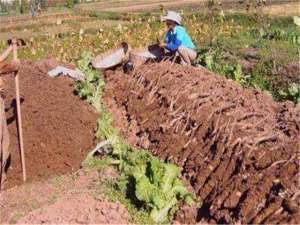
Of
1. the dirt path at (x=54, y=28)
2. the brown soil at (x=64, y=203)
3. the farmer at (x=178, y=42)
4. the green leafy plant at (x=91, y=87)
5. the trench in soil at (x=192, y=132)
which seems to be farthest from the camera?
the dirt path at (x=54, y=28)

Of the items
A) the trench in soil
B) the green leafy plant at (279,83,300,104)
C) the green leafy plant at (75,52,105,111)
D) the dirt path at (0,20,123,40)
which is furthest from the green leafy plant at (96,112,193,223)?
the dirt path at (0,20,123,40)

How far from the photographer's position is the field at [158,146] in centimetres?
575

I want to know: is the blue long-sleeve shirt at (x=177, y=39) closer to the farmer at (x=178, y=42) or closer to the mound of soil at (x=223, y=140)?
the farmer at (x=178, y=42)

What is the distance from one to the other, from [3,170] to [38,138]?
0.85 meters

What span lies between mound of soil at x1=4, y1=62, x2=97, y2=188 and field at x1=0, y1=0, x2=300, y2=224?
0.05ft

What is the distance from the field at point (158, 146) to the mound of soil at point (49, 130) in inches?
0.6

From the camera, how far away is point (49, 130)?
9.16 meters

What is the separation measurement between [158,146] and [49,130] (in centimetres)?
190

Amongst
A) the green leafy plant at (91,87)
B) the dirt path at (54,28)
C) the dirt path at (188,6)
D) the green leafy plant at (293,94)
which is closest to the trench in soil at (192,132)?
the green leafy plant at (91,87)

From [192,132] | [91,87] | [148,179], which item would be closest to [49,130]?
[91,87]

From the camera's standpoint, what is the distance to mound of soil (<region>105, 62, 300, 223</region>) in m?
5.41

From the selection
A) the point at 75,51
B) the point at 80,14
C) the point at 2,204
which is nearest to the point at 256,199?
the point at 2,204

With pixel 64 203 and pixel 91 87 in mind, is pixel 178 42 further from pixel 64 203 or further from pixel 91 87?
pixel 64 203

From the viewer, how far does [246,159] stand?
19.3 feet
